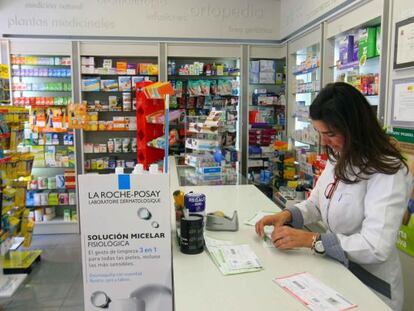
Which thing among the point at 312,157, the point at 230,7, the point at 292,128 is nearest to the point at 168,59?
the point at 230,7

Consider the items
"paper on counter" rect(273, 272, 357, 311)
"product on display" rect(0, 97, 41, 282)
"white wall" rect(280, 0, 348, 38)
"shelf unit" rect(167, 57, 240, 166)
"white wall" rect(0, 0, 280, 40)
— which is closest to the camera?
"paper on counter" rect(273, 272, 357, 311)

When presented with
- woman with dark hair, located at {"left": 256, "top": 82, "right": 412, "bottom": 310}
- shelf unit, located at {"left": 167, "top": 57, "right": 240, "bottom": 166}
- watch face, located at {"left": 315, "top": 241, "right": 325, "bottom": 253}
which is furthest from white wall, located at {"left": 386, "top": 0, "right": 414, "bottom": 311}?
shelf unit, located at {"left": 167, "top": 57, "right": 240, "bottom": 166}

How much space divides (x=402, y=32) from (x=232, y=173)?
165 centimetres

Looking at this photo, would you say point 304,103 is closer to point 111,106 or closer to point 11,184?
point 111,106

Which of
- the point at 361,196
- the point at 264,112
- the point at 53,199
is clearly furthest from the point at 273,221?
the point at 53,199

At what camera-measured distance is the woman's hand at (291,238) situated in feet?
4.92

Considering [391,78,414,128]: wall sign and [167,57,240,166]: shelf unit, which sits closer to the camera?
[391,78,414,128]: wall sign

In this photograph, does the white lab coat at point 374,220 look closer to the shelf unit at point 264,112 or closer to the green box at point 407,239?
the green box at point 407,239

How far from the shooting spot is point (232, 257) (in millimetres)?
1528

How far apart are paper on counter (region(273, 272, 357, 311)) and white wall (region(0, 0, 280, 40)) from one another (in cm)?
457

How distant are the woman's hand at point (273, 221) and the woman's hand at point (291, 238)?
0.20 m

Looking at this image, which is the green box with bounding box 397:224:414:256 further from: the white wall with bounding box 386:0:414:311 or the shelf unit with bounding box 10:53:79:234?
the shelf unit with bounding box 10:53:79:234

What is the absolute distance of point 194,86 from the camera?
5.53 m

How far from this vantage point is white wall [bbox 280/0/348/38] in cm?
382
